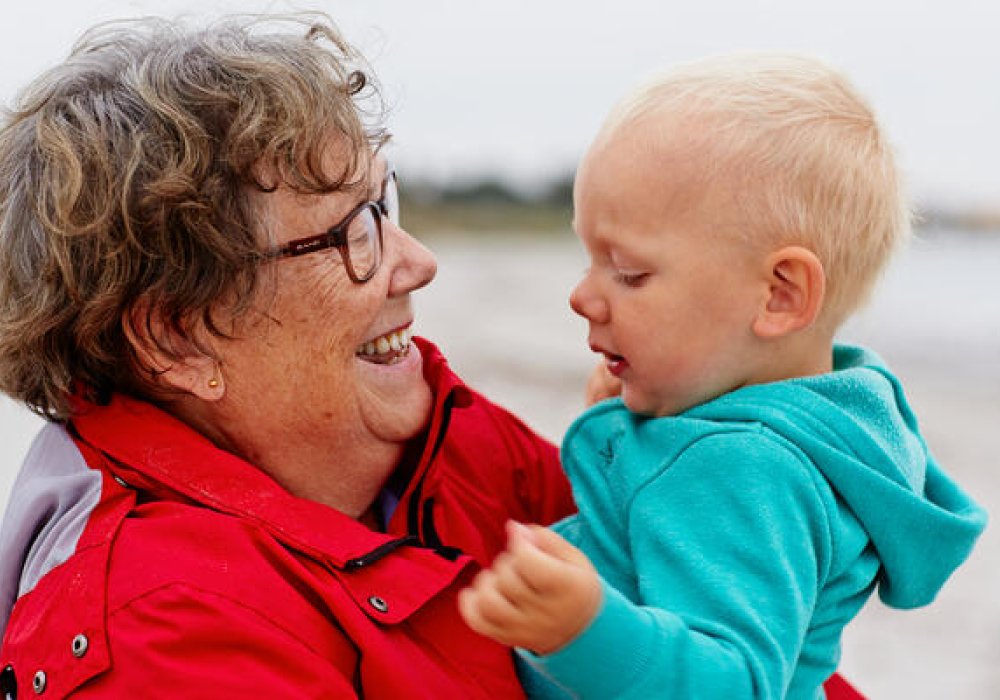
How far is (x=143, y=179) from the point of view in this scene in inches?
79.3

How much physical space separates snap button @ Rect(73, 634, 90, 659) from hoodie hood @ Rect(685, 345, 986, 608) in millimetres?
1007

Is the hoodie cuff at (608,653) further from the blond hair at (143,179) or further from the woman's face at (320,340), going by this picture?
the blond hair at (143,179)

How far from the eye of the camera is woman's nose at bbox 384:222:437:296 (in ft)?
7.45

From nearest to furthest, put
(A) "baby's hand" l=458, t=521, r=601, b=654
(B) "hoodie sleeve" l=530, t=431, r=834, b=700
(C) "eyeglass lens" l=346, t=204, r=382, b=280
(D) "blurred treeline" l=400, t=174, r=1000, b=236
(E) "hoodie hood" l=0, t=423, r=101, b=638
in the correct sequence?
(A) "baby's hand" l=458, t=521, r=601, b=654, (B) "hoodie sleeve" l=530, t=431, r=834, b=700, (E) "hoodie hood" l=0, t=423, r=101, b=638, (C) "eyeglass lens" l=346, t=204, r=382, b=280, (D) "blurred treeline" l=400, t=174, r=1000, b=236

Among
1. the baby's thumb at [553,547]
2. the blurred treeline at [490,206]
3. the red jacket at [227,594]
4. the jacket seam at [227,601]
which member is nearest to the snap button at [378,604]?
the red jacket at [227,594]

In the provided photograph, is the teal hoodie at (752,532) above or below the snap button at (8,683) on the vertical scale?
above

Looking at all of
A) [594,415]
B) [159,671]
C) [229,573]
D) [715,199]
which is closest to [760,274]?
[715,199]

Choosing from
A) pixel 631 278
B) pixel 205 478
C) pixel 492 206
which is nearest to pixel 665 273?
pixel 631 278

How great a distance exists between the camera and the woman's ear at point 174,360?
2.14m

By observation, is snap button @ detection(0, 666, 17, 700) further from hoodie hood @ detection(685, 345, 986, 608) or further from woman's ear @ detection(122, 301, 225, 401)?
hoodie hood @ detection(685, 345, 986, 608)

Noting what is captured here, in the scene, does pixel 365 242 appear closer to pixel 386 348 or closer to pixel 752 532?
pixel 386 348

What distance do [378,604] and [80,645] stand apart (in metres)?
0.45

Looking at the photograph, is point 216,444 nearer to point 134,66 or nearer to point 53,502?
point 53,502

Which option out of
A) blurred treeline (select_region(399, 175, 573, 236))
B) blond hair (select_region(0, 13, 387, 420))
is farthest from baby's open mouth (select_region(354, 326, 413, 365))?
blurred treeline (select_region(399, 175, 573, 236))
